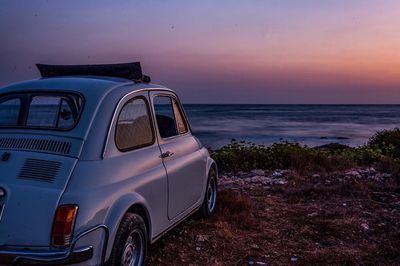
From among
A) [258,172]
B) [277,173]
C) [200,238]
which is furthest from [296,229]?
[258,172]

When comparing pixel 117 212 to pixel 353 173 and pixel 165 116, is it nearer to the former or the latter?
pixel 165 116

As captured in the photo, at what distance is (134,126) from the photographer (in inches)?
174

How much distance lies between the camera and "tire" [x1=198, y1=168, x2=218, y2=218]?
21.1 ft

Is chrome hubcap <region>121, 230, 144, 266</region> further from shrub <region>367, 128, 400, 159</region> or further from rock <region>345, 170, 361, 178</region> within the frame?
shrub <region>367, 128, 400, 159</region>

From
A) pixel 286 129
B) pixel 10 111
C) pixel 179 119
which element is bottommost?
pixel 286 129

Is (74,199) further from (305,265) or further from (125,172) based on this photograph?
(305,265)

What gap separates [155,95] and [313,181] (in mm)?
5526

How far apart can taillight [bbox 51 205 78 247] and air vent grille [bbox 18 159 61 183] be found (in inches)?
10.6

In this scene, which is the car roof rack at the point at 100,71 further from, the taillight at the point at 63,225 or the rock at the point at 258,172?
the rock at the point at 258,172

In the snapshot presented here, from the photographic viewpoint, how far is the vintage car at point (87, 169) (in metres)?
3.34

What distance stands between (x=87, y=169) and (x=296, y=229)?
3592mm

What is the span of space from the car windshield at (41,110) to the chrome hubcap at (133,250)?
105 centimetres

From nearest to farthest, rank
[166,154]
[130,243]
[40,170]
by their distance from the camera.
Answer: [40,170] → [130,243] → [166,154]

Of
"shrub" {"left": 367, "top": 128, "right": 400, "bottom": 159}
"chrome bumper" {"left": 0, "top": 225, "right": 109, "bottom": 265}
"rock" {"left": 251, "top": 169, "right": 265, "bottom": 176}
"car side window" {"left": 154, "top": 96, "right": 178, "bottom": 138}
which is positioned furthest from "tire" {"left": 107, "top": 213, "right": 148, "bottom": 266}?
"shrub" {"left": 367, "top": 128, "right": 400, "bottom": 159}
